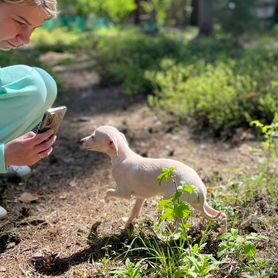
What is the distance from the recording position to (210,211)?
8.50ft

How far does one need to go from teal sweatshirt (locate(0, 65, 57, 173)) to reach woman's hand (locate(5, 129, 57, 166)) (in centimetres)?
4

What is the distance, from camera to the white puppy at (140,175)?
8.16 feet

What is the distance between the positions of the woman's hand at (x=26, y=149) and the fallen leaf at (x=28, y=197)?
1.08m

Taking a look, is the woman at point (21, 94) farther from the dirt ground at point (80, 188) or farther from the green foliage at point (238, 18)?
the green foliage at point (238, 18)

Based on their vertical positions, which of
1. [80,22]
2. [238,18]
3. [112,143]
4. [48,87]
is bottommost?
[80,22]

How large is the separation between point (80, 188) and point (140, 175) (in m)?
1.07

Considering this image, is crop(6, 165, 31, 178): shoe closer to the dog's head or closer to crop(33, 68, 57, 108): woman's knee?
the dog's head

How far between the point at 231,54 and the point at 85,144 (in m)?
6.58

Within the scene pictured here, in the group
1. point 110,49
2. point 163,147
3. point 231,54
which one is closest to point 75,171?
point 163,147

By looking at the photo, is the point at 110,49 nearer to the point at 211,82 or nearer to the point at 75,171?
the point at 211,82

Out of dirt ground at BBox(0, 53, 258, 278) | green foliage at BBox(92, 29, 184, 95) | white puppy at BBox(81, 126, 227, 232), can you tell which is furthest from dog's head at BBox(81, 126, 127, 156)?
green foliage at BBox(92, 29, 184, 95)

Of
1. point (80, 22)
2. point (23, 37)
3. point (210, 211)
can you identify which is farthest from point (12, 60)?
point (80, 22)

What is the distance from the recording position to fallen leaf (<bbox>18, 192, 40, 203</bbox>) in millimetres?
3301

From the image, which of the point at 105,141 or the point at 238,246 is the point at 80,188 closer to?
the point at 105,141
